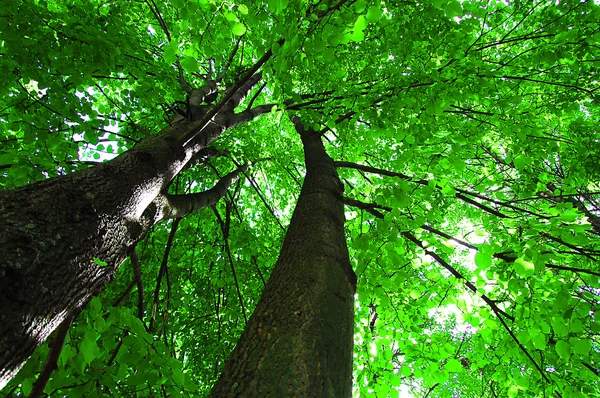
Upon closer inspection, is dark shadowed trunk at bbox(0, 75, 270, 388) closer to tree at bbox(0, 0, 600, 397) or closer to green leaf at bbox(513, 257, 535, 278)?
tree at bbox(0, 0, 600, 397)

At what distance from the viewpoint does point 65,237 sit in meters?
1.50

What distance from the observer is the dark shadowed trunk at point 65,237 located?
118cm

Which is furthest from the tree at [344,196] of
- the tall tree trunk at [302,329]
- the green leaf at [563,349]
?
the tall tree trunk at [302,329]

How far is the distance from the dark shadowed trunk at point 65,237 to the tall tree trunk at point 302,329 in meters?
0.81

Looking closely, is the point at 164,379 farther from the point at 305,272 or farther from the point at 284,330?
the point at 305,272

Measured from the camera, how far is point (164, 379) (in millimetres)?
1695

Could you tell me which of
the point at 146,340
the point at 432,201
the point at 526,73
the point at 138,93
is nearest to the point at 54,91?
the point at 138,93

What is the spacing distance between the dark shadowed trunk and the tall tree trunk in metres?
0.81

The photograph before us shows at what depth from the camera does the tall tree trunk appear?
49.6 inches

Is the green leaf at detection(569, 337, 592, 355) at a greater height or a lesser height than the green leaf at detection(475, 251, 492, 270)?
lesser

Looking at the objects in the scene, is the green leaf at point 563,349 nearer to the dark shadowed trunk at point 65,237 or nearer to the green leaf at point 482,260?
the green leaf at point 482,260

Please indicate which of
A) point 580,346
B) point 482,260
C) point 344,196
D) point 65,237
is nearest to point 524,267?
point 482,260

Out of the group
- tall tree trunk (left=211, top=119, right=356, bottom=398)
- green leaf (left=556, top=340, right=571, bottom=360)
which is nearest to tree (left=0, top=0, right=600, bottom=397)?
green leaf (left=556, top=340, right=571, bottom=360)

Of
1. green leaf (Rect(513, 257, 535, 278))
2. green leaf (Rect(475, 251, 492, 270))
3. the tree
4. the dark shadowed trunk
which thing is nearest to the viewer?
the dark shadowed trunk
